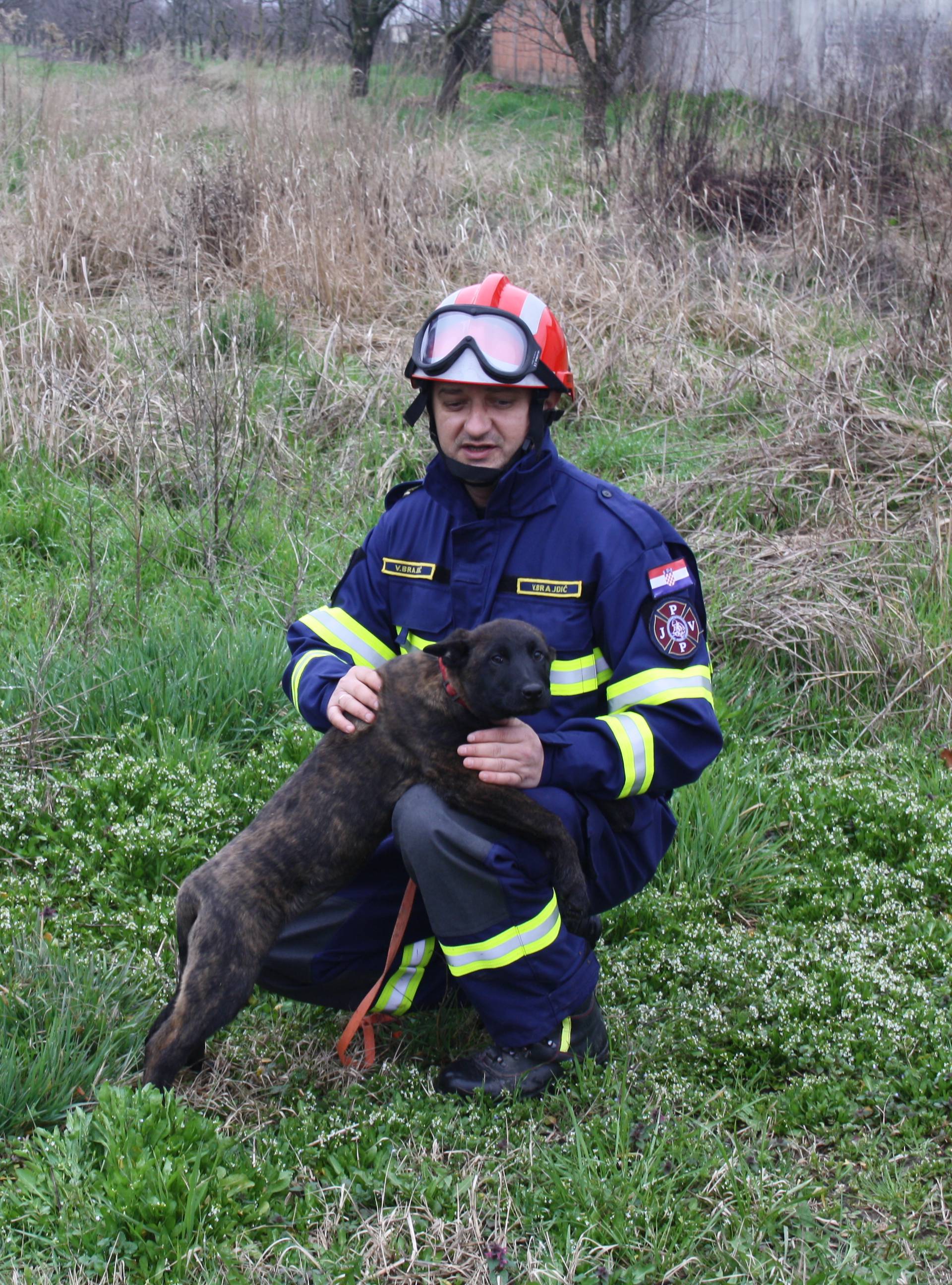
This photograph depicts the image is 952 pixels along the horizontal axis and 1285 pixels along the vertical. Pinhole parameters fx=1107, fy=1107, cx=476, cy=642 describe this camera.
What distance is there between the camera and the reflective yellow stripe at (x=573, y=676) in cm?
331

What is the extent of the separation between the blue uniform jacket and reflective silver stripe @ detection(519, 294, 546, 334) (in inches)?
14.6

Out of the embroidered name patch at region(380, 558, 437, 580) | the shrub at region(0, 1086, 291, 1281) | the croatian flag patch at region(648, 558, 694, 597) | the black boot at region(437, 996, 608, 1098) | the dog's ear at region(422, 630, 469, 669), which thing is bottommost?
the black boot at region(437, 996, 608, 1098)

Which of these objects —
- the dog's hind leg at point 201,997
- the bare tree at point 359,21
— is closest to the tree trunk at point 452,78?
the bare tree at point 359,21

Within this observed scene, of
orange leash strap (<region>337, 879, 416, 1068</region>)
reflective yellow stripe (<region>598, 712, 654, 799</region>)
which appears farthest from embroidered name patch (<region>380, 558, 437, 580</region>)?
orange leash strap (<region>337, 879, 416, 1068</region>)

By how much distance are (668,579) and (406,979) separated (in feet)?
4.84

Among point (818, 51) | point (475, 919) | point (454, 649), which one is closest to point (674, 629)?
point (454, 649)

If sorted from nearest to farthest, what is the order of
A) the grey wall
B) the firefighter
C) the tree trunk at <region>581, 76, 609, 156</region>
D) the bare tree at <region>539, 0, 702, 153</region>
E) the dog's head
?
the dog's head < the firefighter < the grey wall < the tree trunk at <region>581, 76, 609, 156</region> < the bare tree at <region>539, 0, 702, 153</region>

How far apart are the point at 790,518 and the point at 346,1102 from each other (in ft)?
14.2

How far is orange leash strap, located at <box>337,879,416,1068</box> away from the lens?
10.6 feet

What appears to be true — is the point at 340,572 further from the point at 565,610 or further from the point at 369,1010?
the point at 369,1010

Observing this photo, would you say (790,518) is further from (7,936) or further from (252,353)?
(7,936)

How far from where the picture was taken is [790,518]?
631 centimetres

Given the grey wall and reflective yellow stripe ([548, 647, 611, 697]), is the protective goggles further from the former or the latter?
the grey wall

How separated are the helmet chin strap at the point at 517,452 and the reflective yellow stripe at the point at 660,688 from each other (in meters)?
0.74
